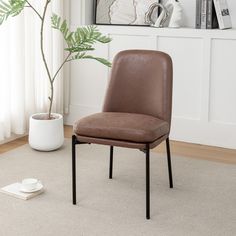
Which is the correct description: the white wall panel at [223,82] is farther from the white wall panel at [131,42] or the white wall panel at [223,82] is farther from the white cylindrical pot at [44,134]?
the white cylindrical pot at [44,134]

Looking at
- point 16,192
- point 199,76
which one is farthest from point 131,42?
point 16,192

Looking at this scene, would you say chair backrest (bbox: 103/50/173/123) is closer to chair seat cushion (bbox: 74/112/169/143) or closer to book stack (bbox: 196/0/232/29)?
chair seat cushion (bbox: 74/112/169/143)

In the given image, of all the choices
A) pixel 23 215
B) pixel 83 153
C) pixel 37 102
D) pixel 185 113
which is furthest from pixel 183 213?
pixel 37 102

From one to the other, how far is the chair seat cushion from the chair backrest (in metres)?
0.15

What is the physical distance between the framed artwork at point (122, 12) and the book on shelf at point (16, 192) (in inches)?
74.5

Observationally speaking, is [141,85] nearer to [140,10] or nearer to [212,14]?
[212,14]

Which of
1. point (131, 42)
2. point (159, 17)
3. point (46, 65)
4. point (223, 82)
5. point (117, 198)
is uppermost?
point (159, 17)

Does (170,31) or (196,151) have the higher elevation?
(170,31)

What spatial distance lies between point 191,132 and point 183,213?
1.44 meters

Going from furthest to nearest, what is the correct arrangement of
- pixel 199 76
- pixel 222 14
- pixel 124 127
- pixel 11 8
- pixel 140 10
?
pixel 140 10 → pixel 199 76 → pixel 222 14 → pixel 11 8 → pixel 124 127

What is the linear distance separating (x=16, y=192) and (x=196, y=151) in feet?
4.97

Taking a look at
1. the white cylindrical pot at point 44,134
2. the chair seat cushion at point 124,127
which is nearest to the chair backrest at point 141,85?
the chair seat cushion at point 124,127

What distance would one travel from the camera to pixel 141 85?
115 inches

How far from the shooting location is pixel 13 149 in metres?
3.71
